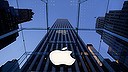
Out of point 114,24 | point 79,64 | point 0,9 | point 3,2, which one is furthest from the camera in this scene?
point 114,24

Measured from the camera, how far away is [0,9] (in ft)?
195

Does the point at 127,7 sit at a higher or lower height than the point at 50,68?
higher

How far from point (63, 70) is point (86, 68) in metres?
8.90

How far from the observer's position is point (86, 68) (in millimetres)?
49531

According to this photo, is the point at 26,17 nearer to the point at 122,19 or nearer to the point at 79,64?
the point at 79,64

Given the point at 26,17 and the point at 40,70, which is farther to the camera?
the point at 26,17

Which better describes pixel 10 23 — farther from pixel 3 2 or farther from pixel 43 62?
pixel 43 62

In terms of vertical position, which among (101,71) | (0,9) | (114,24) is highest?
(0,9)

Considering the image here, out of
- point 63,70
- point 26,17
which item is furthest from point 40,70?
point 26,17

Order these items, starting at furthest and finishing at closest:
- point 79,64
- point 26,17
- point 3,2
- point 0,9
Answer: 1. point 26,17
2. point 3,2
3. point 0,9
4. point 79,64

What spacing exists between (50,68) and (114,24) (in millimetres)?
73277

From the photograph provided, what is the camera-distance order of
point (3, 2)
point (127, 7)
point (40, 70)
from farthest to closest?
point (127, 7)
point (3, 2)
point (40, 70)

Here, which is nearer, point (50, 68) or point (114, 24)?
point (50, 68)

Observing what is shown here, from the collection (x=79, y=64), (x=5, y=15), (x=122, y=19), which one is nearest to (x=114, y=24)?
(x=122, y=19)
